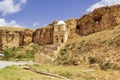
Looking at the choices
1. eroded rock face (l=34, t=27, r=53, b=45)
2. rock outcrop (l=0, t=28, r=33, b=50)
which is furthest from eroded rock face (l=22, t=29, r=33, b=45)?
eroded rock face (l=34, t=27, r=53, b=45)

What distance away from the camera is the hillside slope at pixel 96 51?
23.8 m

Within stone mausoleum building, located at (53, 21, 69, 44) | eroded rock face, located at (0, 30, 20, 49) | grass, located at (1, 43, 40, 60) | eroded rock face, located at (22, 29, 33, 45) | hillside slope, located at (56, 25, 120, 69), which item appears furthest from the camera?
eroded rock face, located at (0, 30, 20, 49)

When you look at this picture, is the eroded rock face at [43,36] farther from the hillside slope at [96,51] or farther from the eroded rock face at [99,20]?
the hillside slope at [96,51]

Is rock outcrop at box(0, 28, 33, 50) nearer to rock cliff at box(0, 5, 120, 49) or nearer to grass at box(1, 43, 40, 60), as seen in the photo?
rock cliff at box(0, 5, 120, 49)

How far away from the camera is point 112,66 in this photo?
22172 mm

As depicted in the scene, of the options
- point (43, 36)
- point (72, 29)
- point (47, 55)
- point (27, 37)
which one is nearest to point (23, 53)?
point (43, 36)

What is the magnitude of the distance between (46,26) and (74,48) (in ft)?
54.0

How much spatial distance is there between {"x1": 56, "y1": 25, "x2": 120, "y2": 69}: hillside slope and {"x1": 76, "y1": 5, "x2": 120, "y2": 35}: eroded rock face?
7.14ft

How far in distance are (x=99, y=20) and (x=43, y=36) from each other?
38.2ft

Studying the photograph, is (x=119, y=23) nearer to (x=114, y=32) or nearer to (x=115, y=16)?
(x=115, y=16)

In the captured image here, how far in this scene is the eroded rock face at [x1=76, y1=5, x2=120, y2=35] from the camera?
34.5 meters

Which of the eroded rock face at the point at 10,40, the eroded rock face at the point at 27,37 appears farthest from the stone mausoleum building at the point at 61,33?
the eroded rock face at the point at 10,40

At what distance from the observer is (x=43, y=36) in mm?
45312

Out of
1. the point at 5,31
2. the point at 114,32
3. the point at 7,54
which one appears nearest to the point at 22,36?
the point at 5,31
